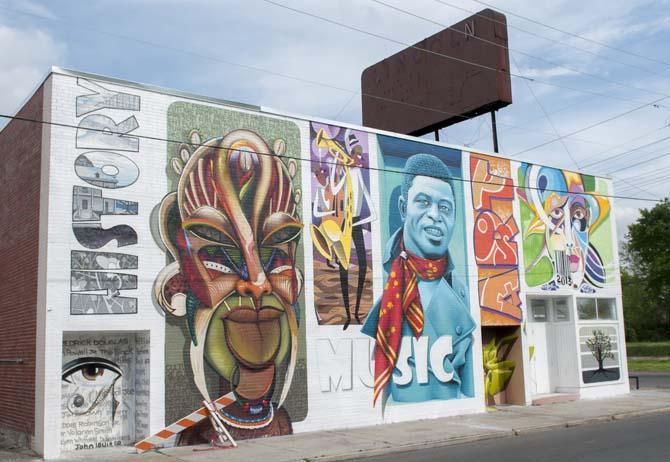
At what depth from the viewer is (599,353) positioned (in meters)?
23.2

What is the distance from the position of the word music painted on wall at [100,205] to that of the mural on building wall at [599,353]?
14762 mm

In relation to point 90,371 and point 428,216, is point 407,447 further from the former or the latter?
point 428,216

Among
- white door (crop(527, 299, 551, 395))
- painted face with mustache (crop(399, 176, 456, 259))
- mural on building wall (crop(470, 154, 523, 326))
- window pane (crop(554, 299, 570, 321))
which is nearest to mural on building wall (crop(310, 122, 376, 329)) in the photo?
painted face with mustache (crop(399, 176, 456, 259))

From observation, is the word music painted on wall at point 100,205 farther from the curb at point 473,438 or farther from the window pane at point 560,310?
the window pane at point 560,310

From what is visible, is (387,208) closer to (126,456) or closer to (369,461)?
(369,461)

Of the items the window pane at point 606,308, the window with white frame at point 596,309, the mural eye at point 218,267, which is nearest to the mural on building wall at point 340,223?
the mural eye at point 218,267

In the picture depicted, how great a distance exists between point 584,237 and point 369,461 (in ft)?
45.4

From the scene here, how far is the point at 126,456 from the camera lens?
13273 mm

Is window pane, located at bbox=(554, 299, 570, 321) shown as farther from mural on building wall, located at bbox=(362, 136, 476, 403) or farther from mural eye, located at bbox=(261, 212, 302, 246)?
mural eye, located at bbox=(261, 212, 302, 246)

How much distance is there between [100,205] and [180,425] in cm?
461

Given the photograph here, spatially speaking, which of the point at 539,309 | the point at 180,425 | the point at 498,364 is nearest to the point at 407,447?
the point at 180,425

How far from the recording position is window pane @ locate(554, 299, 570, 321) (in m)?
23.1

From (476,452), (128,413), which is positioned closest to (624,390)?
(476,452)

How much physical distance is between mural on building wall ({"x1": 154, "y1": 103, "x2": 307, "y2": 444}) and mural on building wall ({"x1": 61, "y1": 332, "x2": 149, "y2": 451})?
0.69 m
